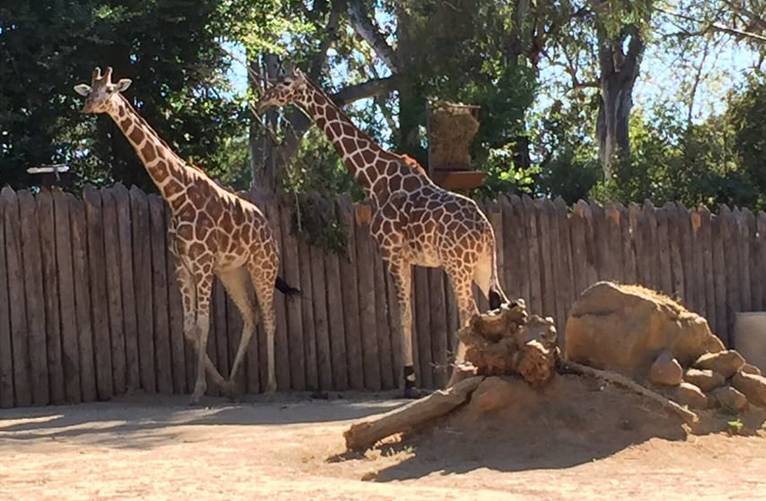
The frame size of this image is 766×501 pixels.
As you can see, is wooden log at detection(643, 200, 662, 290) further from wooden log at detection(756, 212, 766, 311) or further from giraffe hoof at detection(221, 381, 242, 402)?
giraffe hoof at detection(221, 381, 242, 402)

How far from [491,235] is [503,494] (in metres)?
5.58

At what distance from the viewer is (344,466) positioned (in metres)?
7.00

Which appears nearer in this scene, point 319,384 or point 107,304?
point 107,304

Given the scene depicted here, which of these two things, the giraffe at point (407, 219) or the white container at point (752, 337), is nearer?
the giraffe at point (407, 219)

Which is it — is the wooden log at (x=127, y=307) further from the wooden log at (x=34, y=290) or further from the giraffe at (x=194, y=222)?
the wooden log at (x=34, y=290)

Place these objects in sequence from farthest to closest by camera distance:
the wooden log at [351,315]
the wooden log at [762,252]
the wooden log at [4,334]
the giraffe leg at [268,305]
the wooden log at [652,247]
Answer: the wooden log at [762,252]
the wooden log at [652,247]
the wooden log at [351,315]
the giraffe leg at [268,305]
the wooden log at [4,334]

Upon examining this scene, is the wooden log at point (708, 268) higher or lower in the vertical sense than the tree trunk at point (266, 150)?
lower

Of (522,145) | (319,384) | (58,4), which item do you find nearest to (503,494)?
(319,384)

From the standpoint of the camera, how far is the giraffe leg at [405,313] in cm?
1155

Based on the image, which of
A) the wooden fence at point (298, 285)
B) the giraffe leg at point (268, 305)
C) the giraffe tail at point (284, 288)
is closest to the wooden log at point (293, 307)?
the wooden fence at point (298, 285)

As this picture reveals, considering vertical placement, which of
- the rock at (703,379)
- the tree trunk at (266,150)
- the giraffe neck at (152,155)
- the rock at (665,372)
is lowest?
the rock at (703,379)

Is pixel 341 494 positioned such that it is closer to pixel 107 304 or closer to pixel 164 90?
pixel 107 304

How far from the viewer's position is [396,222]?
37.5 feet

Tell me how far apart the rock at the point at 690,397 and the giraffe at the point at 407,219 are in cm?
347
